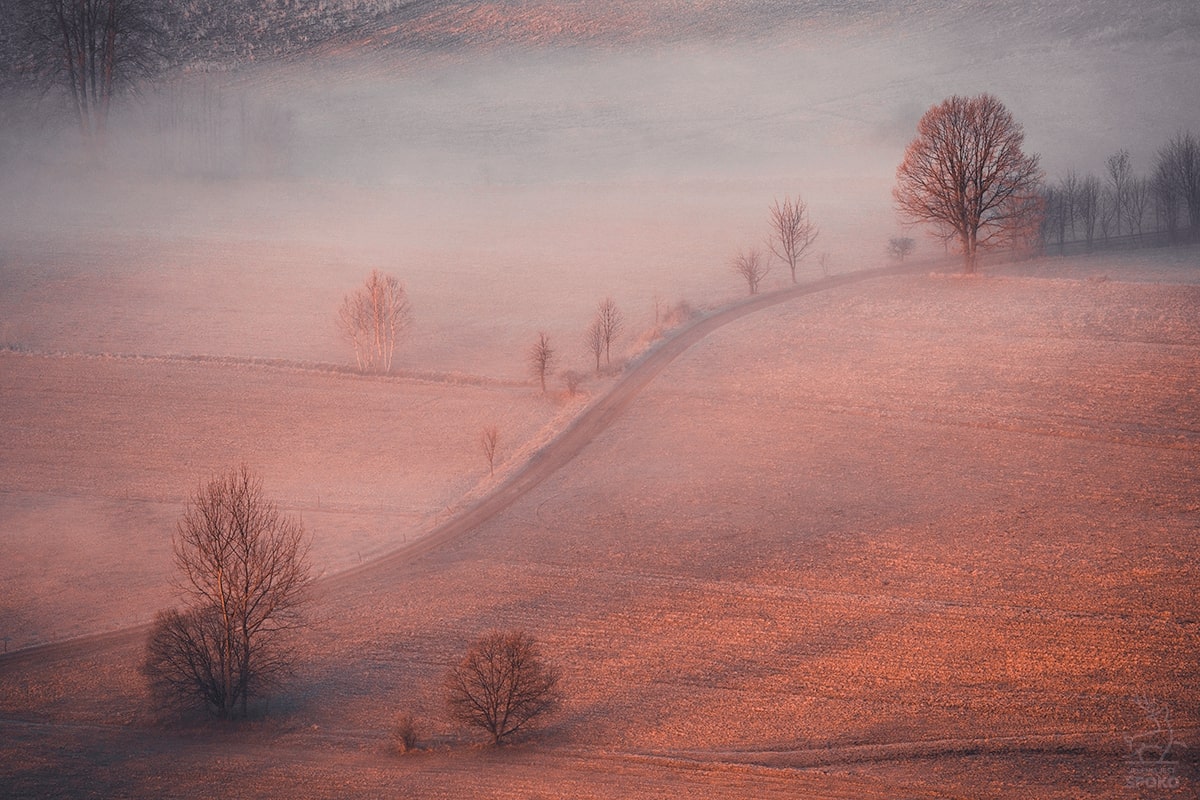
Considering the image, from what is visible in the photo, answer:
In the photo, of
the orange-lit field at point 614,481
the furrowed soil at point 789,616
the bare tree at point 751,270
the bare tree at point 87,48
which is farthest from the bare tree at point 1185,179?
the bare tree at point 87,48

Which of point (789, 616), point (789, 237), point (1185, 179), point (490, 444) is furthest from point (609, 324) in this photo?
point (1185, 179)

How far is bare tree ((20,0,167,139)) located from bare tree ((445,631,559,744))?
83966 mm

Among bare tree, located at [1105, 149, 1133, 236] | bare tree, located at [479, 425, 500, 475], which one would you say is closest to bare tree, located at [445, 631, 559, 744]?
bare tree, located at [479, 425, 500, 475]

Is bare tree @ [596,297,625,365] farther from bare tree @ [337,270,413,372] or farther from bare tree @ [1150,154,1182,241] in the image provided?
bare tree @ [1150,154,1182,241]

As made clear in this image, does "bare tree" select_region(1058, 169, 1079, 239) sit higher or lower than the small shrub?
higher

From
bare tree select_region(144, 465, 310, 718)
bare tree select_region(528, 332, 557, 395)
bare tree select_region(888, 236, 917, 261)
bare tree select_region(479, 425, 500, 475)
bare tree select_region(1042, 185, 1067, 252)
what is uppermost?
bare tree select_region(1042, 185, 1067, 252)

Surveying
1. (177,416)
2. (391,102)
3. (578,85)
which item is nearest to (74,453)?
(177,416)

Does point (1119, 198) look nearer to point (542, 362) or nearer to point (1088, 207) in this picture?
point (1088, 207)

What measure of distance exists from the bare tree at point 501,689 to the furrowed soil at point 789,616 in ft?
2.11

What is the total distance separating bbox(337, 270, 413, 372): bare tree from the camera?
4912cm

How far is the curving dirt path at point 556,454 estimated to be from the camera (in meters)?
25.0

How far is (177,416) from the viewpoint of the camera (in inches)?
1607

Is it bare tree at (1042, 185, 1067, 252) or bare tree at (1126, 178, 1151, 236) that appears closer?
bare tree at (1042, 185, 1067, 252)

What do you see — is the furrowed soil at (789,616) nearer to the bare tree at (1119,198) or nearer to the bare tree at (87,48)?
the bare tree at (1119,198)
